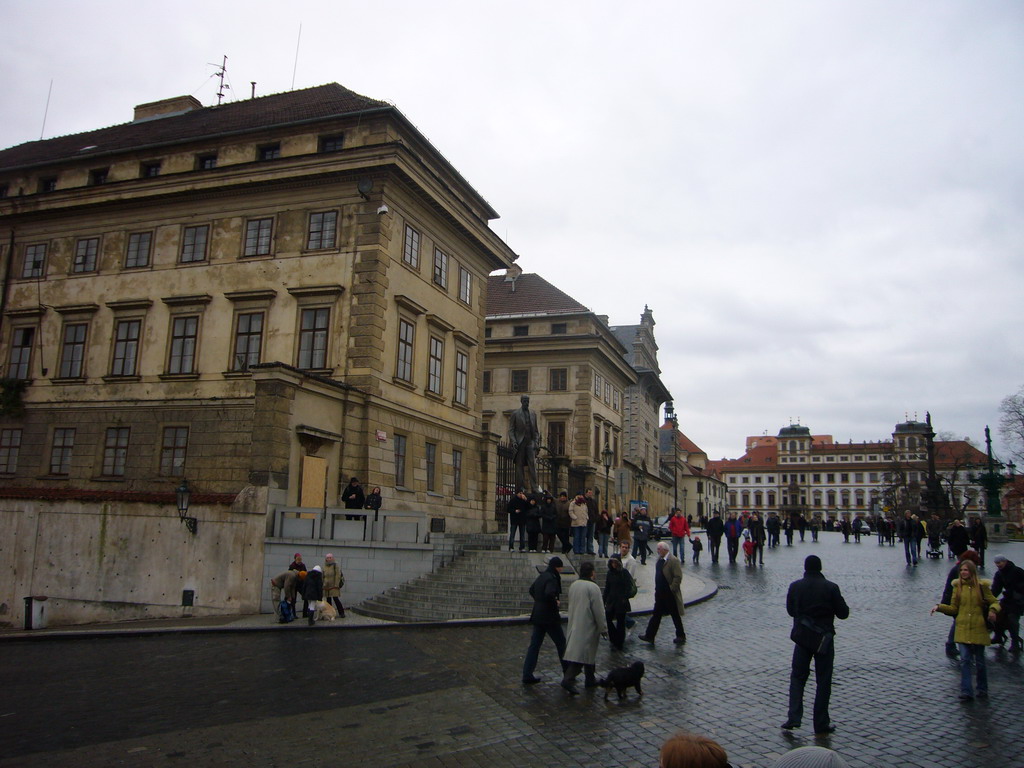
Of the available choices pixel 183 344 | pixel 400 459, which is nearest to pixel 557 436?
pixel 400 459

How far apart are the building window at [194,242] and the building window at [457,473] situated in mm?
11522

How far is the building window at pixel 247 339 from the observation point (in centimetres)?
2733

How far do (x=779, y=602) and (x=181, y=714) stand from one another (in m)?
13.6

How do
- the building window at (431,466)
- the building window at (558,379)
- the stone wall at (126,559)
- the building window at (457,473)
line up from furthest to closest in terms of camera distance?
the building window at (558,379) → the building window at (457,473) → the building window at (431,466) → the stone wall at (126,559)

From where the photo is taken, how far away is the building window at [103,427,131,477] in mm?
27812

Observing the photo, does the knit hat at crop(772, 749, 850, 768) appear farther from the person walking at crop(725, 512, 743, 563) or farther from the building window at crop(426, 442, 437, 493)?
the person walking at crop(725, 512, 743, 563)

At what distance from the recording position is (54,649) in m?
16.2

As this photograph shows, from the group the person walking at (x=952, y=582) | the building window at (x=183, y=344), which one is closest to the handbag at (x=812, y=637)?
the person walking at (x=952, y=582)

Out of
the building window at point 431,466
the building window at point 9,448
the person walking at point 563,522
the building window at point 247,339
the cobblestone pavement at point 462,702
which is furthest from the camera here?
the building window at point 9,448

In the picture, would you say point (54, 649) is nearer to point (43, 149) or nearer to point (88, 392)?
point (88, 392)

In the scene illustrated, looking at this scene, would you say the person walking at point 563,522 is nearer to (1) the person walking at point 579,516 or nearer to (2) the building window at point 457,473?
(1) the person walking at point 579,516

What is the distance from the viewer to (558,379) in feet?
172

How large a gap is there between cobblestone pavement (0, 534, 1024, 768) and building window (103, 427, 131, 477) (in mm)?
12125

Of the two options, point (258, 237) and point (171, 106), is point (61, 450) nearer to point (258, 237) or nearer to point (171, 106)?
point (258, 237)
